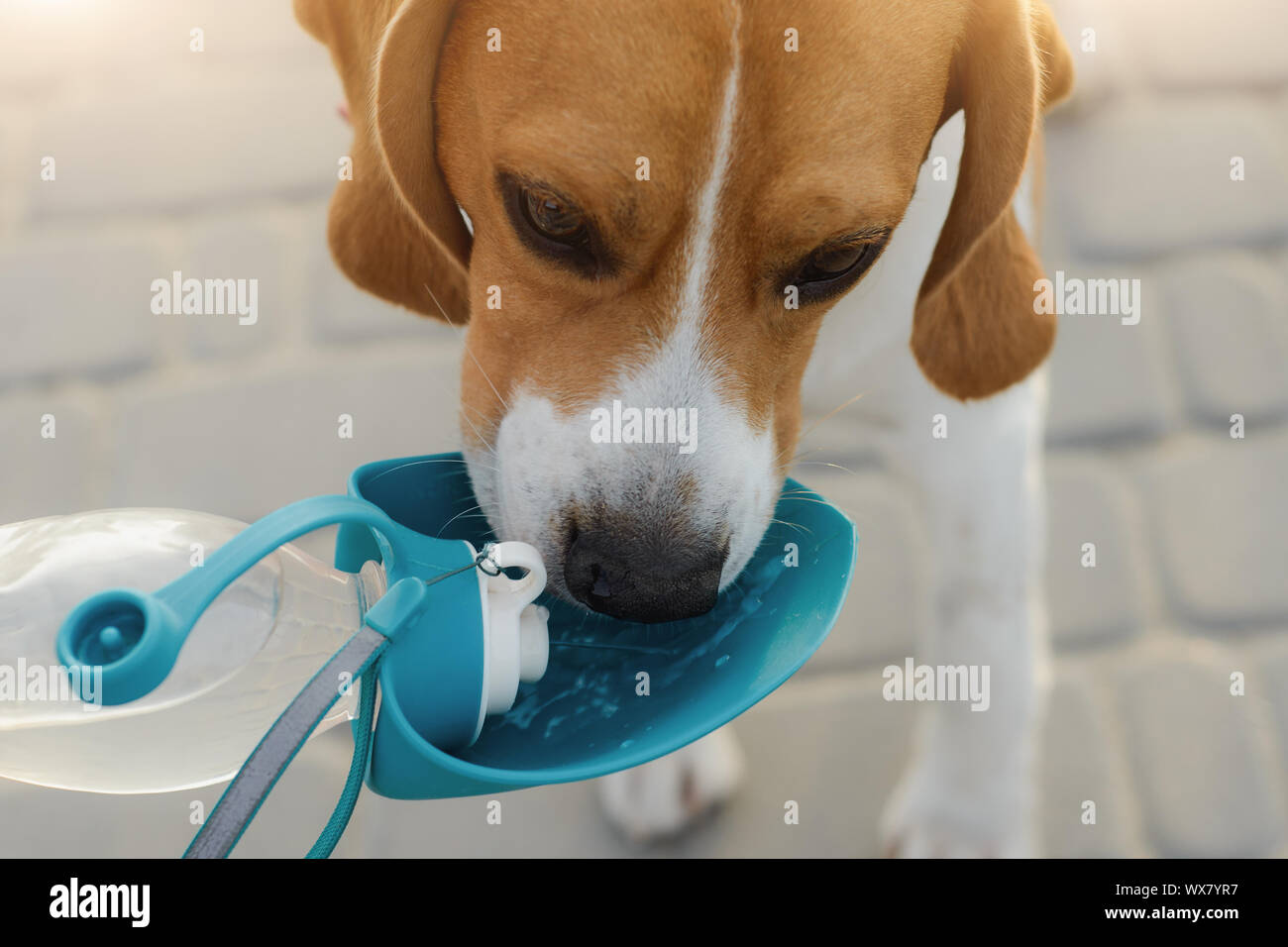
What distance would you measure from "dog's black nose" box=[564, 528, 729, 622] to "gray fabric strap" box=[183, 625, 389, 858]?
35 cm

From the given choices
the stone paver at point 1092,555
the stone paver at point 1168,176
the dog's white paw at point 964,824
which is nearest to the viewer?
the dog's white paw at point 964,824

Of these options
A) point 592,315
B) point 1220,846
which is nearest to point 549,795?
point 592,315

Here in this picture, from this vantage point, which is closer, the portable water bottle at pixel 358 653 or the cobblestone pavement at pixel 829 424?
the portable water bottle at pixel 358 653

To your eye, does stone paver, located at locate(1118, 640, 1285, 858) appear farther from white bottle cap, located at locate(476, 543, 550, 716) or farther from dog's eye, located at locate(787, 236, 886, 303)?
white bottle cap, located at locate(476, 543, 550, 716)

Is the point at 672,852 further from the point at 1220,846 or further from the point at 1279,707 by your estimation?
the point at 1279,707

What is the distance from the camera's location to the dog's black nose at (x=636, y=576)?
132 cm

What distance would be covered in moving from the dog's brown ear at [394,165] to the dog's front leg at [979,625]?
84 centimetres

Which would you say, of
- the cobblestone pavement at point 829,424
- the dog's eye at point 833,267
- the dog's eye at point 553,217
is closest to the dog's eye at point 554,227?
the dog's eye at point 553,217

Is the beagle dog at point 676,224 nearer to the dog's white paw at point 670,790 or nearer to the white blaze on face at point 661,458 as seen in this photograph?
the white blaze on face at point 661,458

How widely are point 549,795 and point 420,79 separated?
4.76ft

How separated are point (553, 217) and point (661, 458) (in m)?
0.33

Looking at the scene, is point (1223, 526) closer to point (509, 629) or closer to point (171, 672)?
point (509, 629)

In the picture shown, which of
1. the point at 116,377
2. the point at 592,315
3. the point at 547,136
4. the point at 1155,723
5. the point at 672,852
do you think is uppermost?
the point at 547,136

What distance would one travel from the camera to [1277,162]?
9.50 feet
